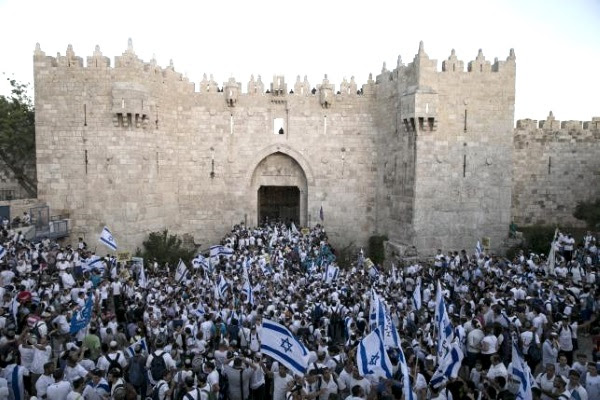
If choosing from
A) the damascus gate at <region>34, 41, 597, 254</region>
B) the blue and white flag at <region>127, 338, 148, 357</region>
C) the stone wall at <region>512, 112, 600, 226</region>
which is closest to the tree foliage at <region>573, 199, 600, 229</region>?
the stone wall at <region>512, 112, 600, 226</region>

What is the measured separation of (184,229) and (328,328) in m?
13.8

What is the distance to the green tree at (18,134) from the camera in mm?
22984

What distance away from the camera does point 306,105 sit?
23.9 metres

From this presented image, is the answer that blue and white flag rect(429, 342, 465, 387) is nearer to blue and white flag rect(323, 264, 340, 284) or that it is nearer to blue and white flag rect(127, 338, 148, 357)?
blue and white flag rect(127, 338, 148, 357)

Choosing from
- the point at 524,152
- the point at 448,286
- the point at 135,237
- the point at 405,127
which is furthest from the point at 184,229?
the point at 524,152

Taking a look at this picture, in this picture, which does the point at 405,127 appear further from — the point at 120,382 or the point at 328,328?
the point at 120,382

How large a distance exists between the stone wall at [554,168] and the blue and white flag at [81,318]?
2016 cm

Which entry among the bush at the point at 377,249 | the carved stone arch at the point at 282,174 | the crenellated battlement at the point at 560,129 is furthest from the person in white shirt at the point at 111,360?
the crenellated battlement at the point at 560,129

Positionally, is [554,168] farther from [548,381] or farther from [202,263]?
[548,381]

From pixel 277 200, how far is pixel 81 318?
19.1 metres

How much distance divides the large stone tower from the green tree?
14.1 ft

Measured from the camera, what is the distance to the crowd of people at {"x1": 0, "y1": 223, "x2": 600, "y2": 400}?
23.9 feet

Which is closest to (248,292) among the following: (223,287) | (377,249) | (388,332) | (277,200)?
(223,287)

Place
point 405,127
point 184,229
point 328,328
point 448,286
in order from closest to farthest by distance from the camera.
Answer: point 328,328 < point 448,286 < point 405,127 < point 184,229
